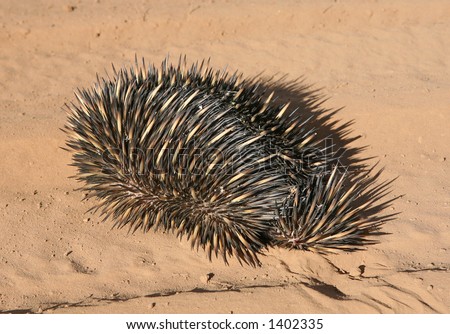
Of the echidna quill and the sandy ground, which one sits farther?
the sandy ground

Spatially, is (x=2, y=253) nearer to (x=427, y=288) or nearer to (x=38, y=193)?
(x=38, y=193)

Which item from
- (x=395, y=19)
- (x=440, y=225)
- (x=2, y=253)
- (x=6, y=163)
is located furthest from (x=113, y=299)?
(x=395, y=19)

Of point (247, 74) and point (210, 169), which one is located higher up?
point (247, 74)

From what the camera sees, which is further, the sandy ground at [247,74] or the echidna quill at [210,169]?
the sandy ground at [247,74]

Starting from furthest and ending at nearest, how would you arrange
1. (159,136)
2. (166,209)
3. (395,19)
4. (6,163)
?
(395,19) → (6,163) → (166,209) → (159,136)

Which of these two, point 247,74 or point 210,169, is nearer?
point 210,169
